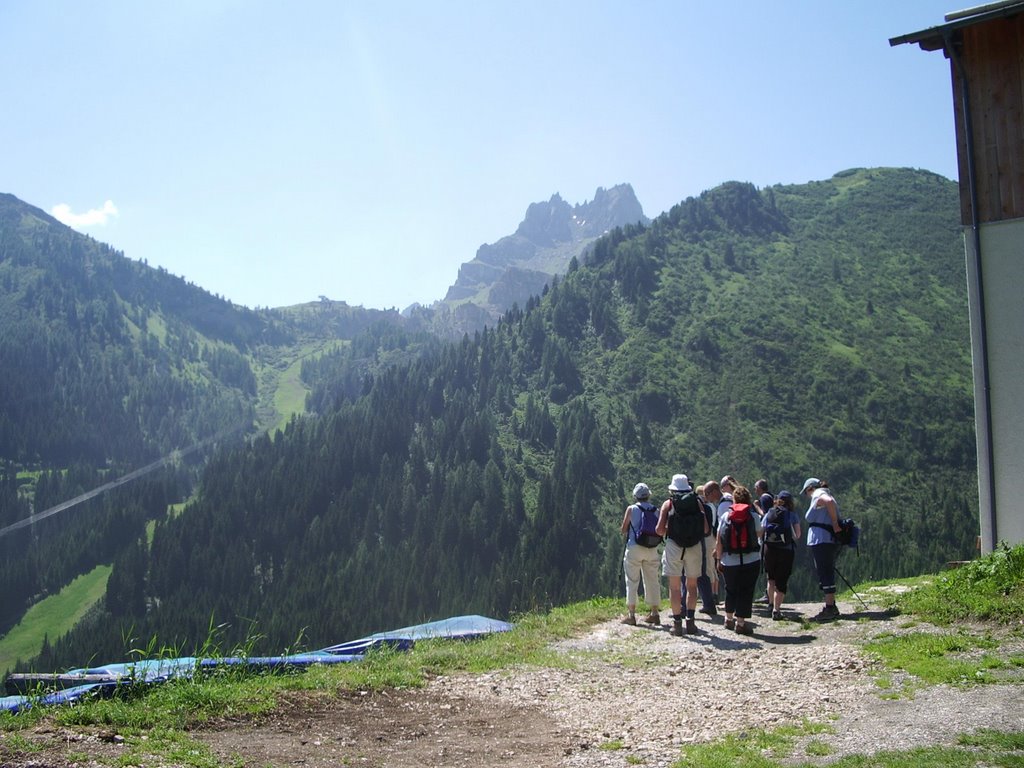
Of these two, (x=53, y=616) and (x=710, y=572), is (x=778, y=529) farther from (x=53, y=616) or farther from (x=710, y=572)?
(x=53, y=616)

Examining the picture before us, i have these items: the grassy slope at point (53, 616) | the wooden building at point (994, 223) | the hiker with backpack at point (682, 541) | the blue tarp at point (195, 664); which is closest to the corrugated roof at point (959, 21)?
the wooden building at point (994, 223)

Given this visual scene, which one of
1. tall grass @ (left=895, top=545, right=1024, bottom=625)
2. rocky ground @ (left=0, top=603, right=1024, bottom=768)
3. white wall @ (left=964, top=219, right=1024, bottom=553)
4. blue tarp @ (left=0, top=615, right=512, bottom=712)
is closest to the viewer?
rocky ground @ (left=0, top=603, right=1024, bottom=768)

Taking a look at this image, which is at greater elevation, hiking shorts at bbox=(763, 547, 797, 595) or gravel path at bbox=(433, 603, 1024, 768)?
hiking shorts at bbox=(763, 547, 797, 595)

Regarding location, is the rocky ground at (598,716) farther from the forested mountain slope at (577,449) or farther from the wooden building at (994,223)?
the forested mountain slope at (577,449)

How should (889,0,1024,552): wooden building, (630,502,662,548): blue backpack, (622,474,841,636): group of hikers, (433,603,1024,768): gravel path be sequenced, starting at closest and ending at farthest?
(433,603,1024,768): gravel path
(622,474,841,636): group of hikers
(630,502,662,548): blue backpack
(889,0,1024,552): wooden building

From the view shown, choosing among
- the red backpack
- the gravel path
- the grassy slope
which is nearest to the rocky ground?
the gravel path

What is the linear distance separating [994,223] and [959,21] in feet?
10.9

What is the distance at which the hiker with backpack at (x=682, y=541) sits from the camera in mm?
12180

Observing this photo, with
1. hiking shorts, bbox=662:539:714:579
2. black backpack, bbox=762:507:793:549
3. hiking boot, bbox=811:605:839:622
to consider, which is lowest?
hiking boot, bbox=811:605:839:622

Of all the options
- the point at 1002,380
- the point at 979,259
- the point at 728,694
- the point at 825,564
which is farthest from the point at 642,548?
the point at 979,259

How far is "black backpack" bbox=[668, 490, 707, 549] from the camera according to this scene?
40.0ft

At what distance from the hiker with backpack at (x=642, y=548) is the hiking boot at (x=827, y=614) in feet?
7.66

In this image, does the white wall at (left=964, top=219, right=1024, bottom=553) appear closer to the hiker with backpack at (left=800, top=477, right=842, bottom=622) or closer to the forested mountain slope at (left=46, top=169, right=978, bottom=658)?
the hiker with backpack at (left=800, top=477, right=842, bottom=622)

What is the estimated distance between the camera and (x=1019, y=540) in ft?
43.8
